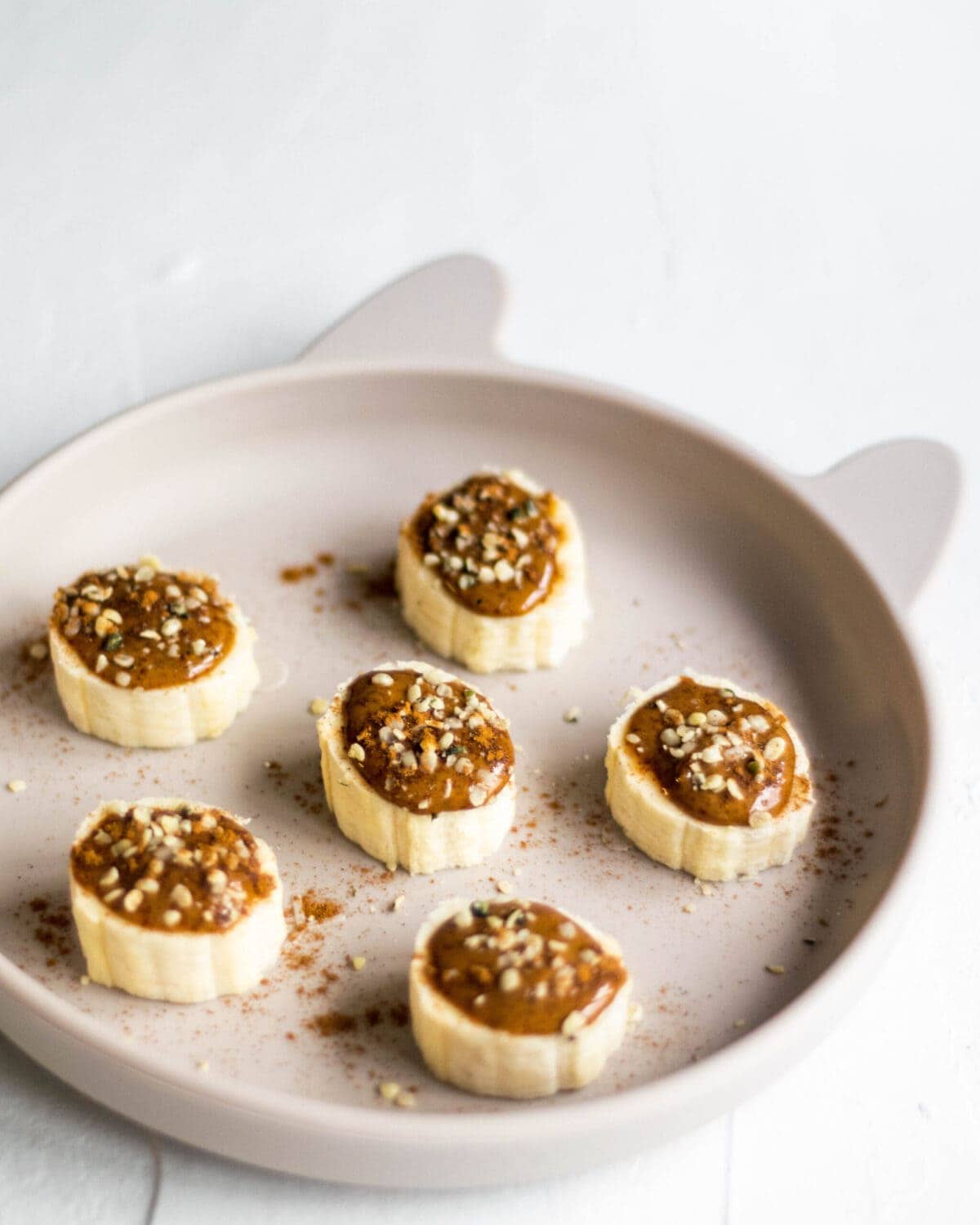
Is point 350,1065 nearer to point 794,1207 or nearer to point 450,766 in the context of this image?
point 450,766

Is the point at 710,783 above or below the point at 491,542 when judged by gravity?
below

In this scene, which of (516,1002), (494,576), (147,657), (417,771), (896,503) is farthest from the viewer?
(896,503)

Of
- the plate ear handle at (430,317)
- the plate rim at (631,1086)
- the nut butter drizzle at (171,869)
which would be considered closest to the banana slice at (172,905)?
the nut butter drizzle at (171,869)

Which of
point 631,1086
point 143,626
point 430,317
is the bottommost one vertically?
point 631,1086

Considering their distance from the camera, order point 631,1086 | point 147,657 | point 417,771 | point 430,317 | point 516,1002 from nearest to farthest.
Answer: point 516,1002 < point 631,1086 < point 417,771 < point 147,657 < point 430,317

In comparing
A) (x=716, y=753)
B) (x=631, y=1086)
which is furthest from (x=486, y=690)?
(x=631, y=1086)

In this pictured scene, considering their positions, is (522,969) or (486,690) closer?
A: (522,969)

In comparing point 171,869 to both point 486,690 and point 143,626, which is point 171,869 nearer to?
point 143,626
